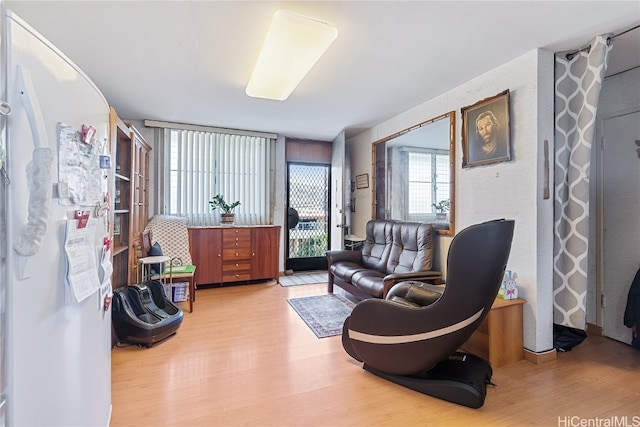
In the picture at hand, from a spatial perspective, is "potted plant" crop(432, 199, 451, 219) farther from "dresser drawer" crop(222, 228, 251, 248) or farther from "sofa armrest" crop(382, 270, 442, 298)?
"dresser drawer" crop(222, 228, 251, 248)

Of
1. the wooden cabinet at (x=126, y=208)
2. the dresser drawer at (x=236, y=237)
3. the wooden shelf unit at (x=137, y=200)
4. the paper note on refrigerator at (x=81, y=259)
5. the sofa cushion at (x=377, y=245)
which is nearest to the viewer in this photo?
the paper note on refrigerator at (x=81, y=259)

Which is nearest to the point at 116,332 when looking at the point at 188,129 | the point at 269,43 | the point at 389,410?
the point at 389,410

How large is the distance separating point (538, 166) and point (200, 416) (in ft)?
9.10

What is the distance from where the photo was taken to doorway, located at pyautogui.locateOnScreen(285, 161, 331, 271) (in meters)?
5.13

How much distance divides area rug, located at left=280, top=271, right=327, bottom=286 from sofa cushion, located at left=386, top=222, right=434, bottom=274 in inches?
59.5

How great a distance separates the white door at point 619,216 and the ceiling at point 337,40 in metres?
0.56

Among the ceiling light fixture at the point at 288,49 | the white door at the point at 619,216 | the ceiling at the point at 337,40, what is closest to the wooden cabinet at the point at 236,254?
the ceiling at the point at 337,40

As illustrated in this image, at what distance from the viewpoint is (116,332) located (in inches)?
93.8

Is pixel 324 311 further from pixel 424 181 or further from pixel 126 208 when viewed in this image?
pixel 126 208

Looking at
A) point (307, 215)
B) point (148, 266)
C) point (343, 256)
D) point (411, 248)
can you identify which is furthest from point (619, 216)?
point (148, 266)

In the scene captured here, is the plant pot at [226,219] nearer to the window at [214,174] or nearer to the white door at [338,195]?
the window at [214,174]

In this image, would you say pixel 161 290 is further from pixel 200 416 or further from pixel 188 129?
pixel 188 129

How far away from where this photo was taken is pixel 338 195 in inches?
182

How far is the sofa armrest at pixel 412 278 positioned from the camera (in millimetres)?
2699
